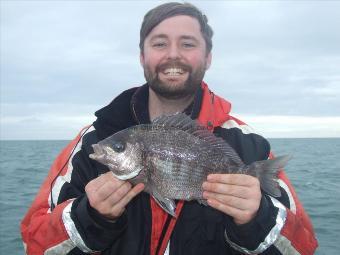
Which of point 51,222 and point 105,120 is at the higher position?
point 105,120

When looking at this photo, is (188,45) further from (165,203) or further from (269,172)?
(165,203)

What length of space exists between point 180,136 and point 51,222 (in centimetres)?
149

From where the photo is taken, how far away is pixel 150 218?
4066 mm

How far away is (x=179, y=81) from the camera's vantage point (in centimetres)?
443

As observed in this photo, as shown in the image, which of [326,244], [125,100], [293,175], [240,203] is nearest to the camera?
[240,203]

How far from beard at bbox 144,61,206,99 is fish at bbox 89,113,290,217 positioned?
75 cm

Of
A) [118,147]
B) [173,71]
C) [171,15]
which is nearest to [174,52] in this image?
[173,71]

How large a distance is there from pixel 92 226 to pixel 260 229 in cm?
154

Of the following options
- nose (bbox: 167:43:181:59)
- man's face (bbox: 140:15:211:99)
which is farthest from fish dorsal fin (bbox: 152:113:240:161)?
nose (bbox: 167:43:181:59)

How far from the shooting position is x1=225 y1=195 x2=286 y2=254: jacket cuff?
3.53m

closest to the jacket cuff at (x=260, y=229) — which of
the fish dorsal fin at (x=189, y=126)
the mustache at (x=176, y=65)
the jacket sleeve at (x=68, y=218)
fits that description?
the fish dorsal fin at (x=189, y=126)

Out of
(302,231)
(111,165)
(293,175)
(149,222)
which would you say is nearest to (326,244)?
(302,231)

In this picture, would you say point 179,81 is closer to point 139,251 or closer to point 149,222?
point 149,222

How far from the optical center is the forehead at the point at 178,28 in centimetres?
450
